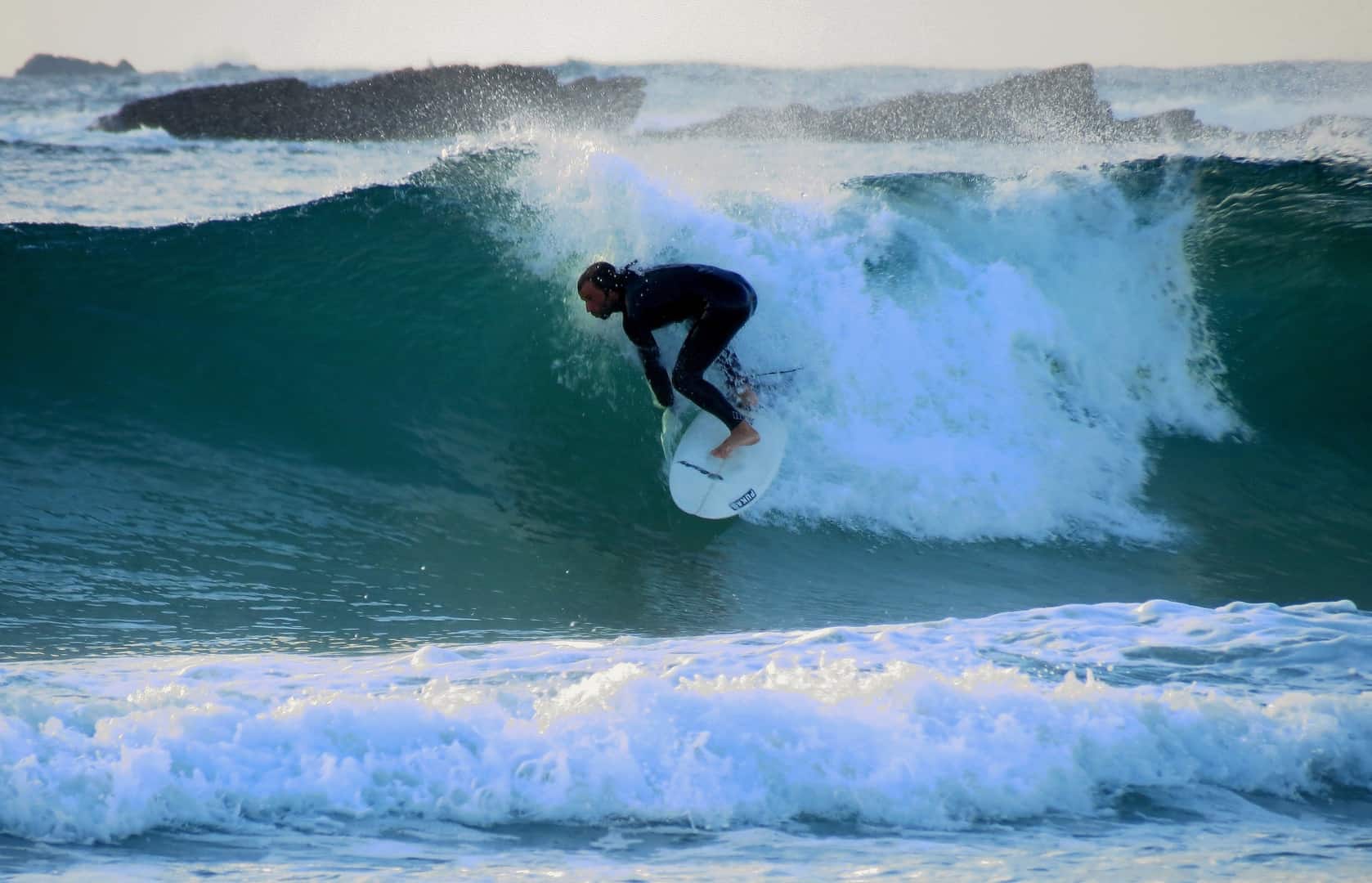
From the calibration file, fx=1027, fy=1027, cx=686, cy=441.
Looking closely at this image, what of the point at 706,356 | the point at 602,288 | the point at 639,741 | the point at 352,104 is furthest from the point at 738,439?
the point at 352,104

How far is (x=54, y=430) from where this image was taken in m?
5.96

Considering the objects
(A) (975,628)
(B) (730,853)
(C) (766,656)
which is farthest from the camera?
(A) (975,628)

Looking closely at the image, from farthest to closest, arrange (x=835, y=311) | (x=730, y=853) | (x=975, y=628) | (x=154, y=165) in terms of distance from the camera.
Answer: (x=154, y=165) → (x=835, y=311) → (x=975, y=628) → (x=730, y=853)

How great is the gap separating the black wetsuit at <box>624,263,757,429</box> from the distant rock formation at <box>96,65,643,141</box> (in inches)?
570

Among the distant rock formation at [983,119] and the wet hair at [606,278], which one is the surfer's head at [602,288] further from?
the distant rock formation at [983,119]

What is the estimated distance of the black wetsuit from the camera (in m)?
5.31

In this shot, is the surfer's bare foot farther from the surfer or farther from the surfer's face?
the surfer's face

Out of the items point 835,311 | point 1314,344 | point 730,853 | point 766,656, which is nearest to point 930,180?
point 835,311

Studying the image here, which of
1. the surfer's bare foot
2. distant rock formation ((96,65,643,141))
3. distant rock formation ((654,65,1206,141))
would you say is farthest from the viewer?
distant rock formation ((96,65,643,141))

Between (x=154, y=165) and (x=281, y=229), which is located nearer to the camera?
(x=281, y=229)

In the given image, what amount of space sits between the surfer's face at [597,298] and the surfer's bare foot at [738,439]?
94 cm

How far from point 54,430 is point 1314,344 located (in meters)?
8.83

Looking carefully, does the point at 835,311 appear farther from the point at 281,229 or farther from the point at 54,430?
the point at 54,430

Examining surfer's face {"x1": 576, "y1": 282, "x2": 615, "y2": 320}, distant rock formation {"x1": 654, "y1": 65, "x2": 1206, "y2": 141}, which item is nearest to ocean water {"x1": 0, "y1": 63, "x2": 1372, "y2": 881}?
surfer's face {"x1": 576, "y1": 282, "x2": 615, "y2": 320}
